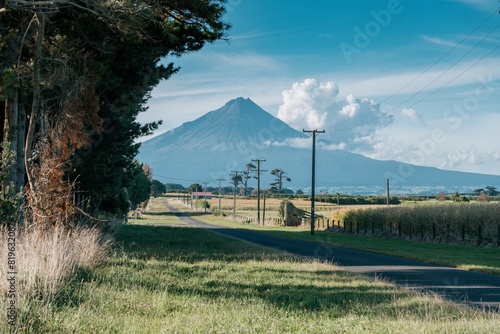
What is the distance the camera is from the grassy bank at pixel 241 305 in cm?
791

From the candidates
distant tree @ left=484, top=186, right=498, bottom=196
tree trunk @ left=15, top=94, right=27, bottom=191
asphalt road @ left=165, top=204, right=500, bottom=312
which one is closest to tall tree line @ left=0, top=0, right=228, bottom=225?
tree trunk @ left=15, top=94, right=27, bottom=191

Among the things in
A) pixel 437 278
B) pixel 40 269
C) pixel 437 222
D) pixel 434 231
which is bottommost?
pixel 434 231

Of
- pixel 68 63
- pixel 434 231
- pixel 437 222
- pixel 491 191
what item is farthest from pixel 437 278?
pixel 491 191

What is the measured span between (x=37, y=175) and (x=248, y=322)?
934 centimetres

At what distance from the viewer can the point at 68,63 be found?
16797mm

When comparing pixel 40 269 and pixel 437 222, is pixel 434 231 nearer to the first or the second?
pixel 437 222

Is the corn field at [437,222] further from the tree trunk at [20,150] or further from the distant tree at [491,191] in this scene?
→ the distant tree at [491,191]

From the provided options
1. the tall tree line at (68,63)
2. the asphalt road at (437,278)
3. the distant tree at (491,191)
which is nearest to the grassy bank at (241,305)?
the asphalt road at (437,278)

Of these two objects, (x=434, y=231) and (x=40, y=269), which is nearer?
(x=40, y=269)

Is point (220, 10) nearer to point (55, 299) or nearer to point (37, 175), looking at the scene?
point (37, 175)

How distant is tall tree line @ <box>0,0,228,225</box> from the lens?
1404 cm

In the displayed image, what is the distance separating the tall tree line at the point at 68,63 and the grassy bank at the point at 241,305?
3.48 metres

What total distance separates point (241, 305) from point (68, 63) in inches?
404

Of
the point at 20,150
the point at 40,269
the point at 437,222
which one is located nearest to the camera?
the point at 40,269
